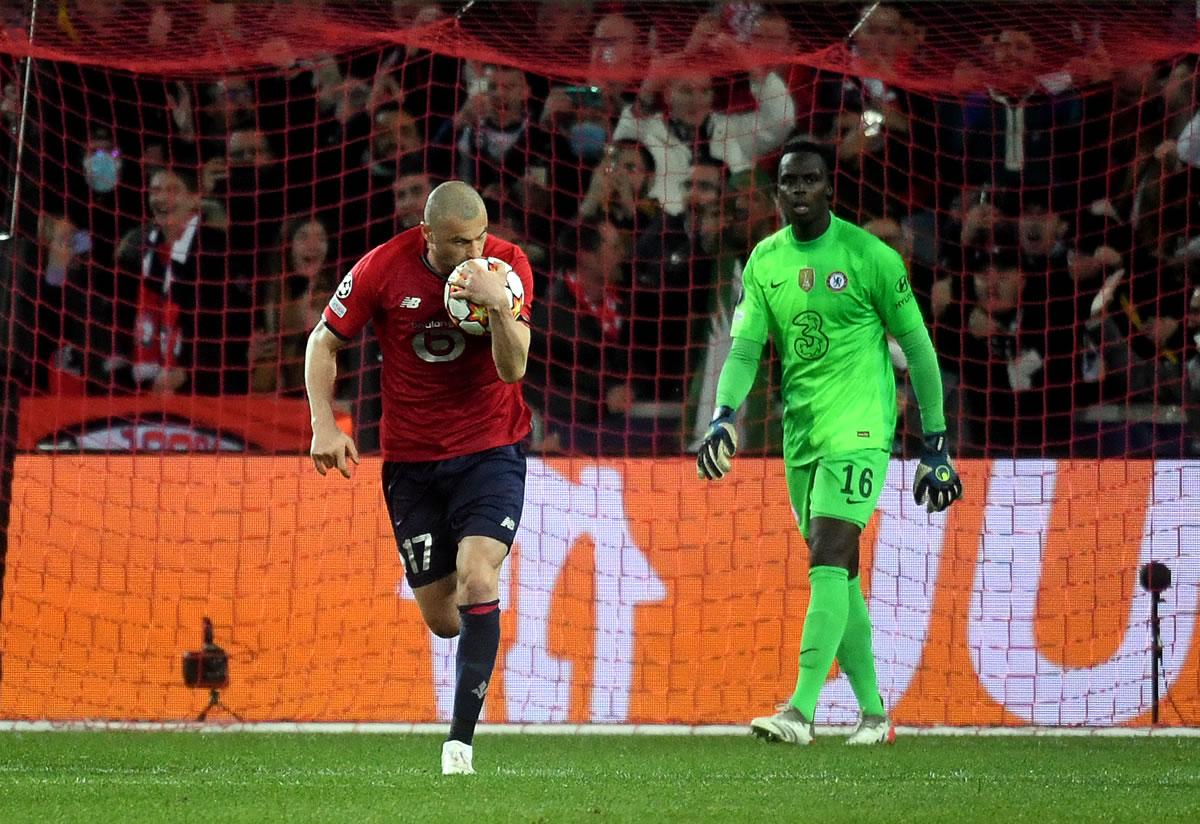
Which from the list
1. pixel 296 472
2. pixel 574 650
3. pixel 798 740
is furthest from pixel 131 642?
pixel 798 740

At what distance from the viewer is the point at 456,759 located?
6086mm

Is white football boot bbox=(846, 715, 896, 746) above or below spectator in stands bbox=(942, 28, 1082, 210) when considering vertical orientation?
below

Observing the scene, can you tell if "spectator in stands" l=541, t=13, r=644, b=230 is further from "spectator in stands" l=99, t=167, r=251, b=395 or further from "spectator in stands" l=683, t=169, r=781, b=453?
"spectator in stands" l=99, t=167, r=251, b=395

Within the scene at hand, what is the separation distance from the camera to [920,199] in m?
9.94

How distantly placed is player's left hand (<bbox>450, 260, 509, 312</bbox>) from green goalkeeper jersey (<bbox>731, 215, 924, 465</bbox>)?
6.04ft

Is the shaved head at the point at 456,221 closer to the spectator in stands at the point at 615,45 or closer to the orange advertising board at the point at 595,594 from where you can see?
the orange advertising board at the point at 595,594

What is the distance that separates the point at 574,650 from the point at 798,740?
2.20m

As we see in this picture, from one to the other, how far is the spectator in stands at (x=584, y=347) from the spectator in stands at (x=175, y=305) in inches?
59.8

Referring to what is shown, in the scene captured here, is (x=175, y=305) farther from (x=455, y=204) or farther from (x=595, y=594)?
(x=455, y=204)

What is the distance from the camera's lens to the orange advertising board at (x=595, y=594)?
879 centimetres

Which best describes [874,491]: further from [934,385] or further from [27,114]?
[27,114]

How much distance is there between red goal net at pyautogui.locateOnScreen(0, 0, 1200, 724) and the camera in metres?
8.84

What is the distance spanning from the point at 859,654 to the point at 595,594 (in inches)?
63.7

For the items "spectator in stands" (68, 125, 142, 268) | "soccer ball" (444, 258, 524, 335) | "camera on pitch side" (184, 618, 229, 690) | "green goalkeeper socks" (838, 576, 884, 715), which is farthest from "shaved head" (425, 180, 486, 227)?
"spectator in stands" (68, 125, 142, 268)
